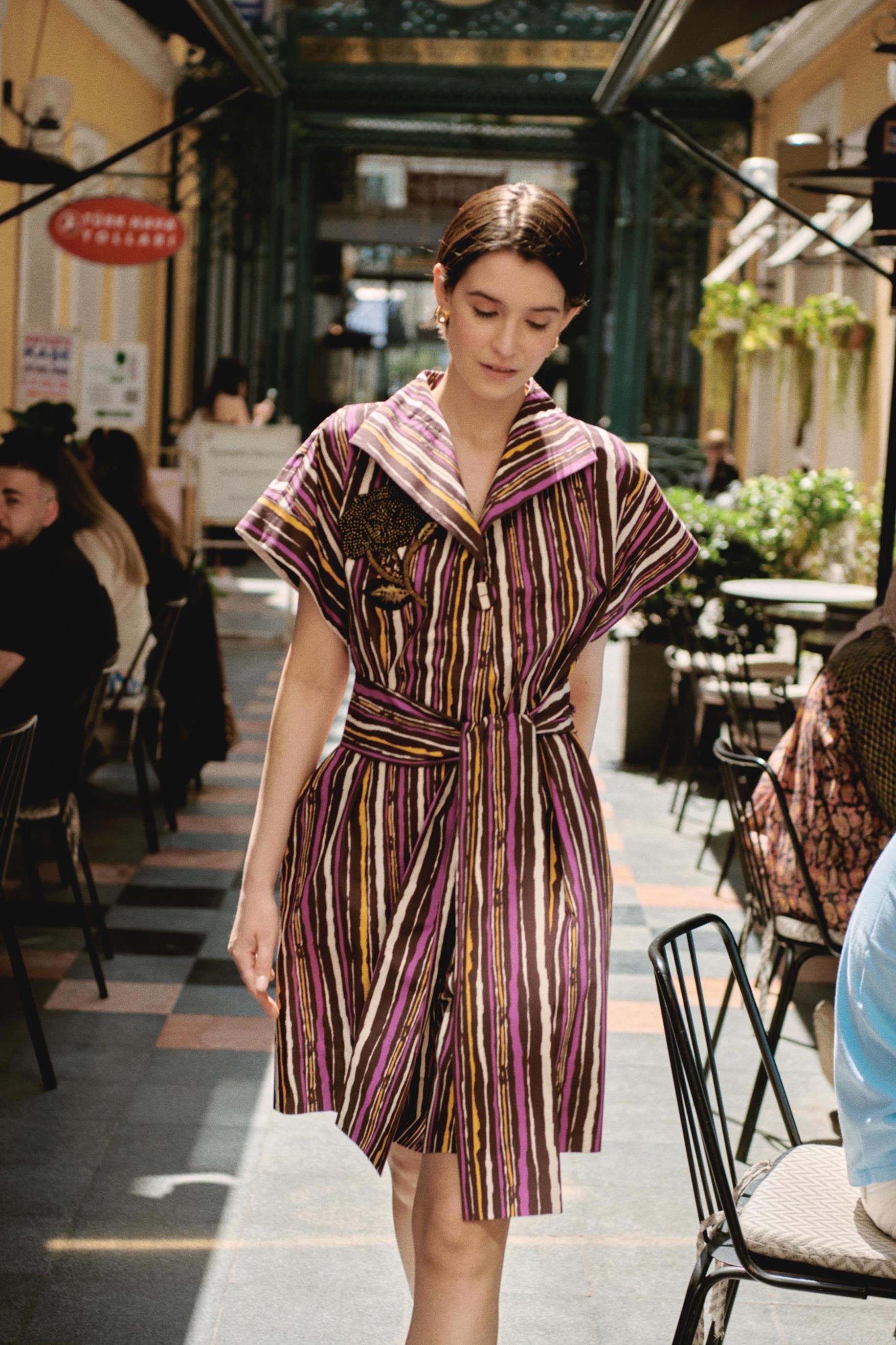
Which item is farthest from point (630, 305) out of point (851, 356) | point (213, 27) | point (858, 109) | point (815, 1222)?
point (815, 1222)

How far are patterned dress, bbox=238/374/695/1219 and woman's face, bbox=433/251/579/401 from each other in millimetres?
101

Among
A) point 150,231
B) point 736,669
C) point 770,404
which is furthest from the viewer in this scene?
point 770,404

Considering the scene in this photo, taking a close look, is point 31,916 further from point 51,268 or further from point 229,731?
point 51,268

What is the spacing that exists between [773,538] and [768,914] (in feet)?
18.1

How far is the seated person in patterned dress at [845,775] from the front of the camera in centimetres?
305

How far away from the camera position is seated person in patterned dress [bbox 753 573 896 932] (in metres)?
3.05

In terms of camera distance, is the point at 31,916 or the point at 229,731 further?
the point at 229,731

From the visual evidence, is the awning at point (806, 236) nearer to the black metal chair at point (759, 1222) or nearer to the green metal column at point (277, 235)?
the green metal column at point (277, 235)

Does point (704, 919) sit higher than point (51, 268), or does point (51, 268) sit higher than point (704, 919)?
point (51, 268)

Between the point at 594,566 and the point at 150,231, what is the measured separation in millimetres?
8334

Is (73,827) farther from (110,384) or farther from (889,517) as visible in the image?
(110,384)

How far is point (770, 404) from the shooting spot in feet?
55.9

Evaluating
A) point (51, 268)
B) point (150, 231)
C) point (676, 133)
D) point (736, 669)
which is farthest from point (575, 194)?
point (676, 133)

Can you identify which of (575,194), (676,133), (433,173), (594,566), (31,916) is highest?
(433,173)
